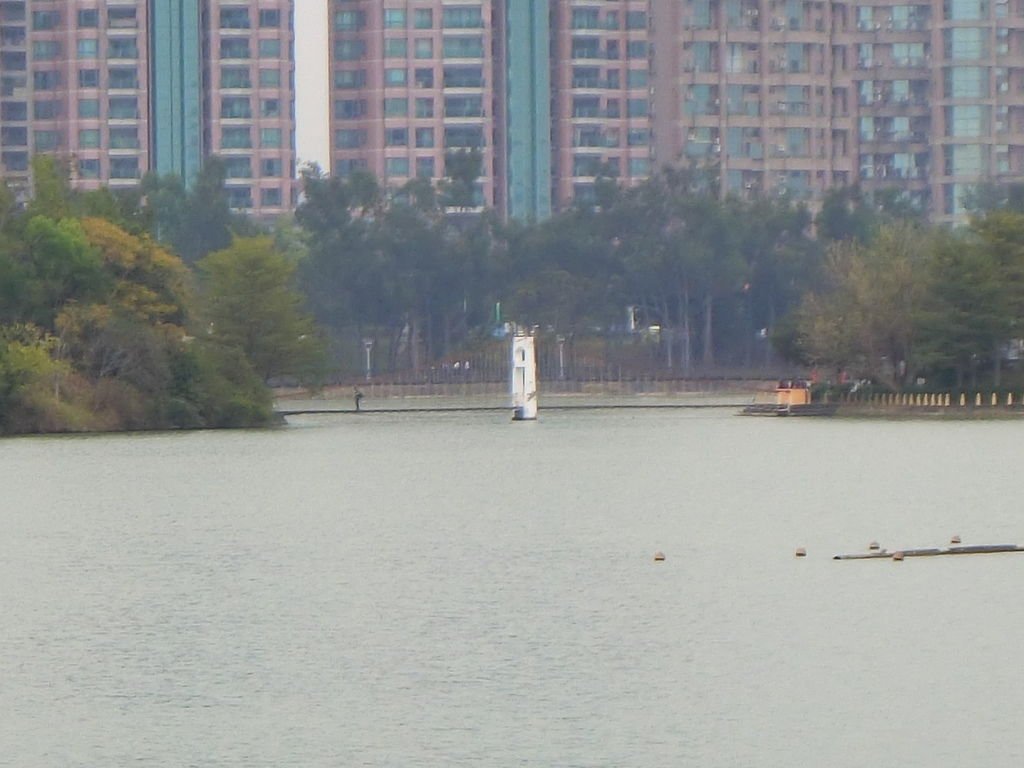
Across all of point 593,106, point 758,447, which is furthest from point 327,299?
point 758,447

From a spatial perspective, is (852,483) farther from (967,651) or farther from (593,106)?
(593,106)

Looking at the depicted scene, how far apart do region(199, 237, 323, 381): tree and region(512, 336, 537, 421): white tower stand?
8991 millimetres

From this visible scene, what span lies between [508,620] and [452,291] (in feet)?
428

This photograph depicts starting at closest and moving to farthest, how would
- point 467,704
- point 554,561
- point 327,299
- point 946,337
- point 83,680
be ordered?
point 467,704
point 83,680
point 554,561
point 946,337
point 327,299

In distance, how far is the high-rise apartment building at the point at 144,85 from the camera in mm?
189750

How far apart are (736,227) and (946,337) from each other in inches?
2380

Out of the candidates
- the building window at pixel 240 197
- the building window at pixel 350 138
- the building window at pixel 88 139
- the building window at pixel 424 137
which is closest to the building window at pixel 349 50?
the building window at pixel 350 138

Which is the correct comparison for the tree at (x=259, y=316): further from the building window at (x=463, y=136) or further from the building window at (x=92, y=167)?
the building window at (x=92, y=167)

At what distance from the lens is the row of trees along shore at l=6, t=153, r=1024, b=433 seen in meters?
97.5

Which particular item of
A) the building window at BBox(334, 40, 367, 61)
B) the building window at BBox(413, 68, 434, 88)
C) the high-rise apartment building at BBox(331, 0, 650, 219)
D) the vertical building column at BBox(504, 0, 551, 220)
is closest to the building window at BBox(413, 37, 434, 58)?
the high-rise apartment building at BBox(331, 0, 650, 219)

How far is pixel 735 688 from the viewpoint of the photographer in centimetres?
3206

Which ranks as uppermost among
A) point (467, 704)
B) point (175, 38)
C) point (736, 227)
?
point (175, 38)

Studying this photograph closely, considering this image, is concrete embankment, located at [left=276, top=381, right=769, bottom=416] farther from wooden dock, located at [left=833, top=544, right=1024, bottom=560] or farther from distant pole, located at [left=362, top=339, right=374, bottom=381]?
wooden dock, located at [left=833, top=544, right=1024, bottom=560]

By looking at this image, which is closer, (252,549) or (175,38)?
(252,549)
